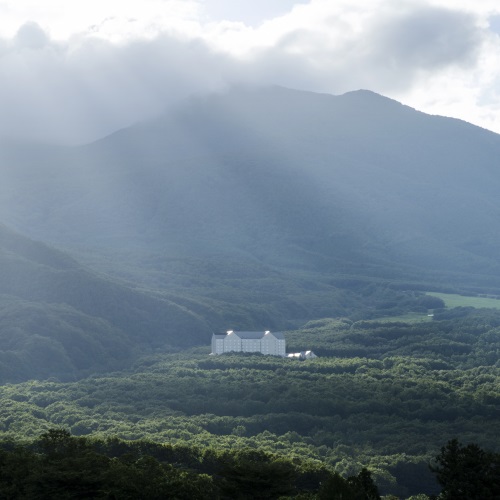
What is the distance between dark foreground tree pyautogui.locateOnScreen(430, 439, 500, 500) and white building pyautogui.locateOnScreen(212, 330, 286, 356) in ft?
384

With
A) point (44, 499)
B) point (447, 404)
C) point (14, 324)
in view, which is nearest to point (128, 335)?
point (14, 324)

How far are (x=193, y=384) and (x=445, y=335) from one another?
225ft

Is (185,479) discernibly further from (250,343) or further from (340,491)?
(250,343)

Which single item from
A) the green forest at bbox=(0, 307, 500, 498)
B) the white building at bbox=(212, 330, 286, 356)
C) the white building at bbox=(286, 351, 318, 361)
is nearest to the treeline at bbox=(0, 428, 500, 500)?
the green forest at bbox=(0, 307, 500, 498)

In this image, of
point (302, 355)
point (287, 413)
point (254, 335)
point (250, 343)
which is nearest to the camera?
point (287, 413)

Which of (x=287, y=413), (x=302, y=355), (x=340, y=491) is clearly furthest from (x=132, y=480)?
(x=302, y=355)

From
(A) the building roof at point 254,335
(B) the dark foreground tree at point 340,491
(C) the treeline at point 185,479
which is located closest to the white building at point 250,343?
(A) the building roof at point 254,335

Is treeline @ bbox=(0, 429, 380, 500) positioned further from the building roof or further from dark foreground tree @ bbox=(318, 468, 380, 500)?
the building roof

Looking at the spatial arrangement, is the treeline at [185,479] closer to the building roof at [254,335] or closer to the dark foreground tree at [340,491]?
the dark foreground tree at [340,491]

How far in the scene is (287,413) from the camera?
349 feet

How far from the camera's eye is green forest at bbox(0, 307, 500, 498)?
7277 cm

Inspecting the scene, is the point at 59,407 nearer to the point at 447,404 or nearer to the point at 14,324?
the point at 447,404

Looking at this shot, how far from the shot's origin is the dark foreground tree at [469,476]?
47.2 meters

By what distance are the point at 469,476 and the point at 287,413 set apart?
5908cm
